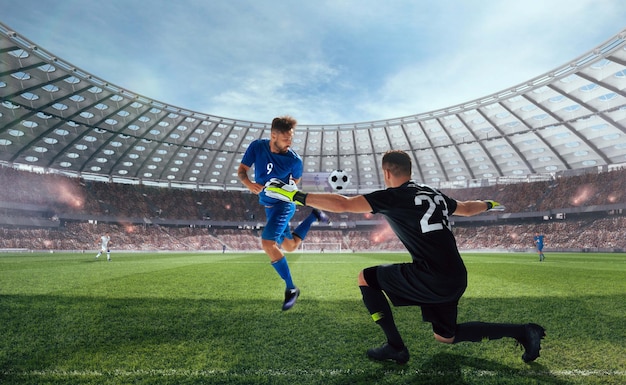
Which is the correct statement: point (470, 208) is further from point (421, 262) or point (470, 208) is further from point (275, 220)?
Result: point (275, 220)

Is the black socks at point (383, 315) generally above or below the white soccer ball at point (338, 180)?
below

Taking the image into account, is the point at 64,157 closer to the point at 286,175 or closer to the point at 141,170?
the point at 141,170

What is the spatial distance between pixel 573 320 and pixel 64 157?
4820 centimetres

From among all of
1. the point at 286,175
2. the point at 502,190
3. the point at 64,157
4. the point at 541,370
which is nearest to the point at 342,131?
the point at 502,190

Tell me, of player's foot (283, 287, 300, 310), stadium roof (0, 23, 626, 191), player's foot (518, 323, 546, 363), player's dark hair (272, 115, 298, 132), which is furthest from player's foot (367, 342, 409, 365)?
stadium roof (0, 23, 626, 191)

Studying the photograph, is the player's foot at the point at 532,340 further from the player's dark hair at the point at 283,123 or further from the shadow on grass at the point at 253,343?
the player's dark hair at the point at 283,123

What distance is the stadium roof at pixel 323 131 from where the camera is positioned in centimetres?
2638

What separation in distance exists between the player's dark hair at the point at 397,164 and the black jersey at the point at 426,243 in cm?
18

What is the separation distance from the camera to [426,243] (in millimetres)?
3051

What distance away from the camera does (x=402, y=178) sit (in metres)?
3.22

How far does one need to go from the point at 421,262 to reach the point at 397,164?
0.85 m

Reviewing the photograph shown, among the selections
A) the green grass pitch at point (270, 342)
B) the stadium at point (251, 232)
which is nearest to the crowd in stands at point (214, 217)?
the stadium at point (251, 232)

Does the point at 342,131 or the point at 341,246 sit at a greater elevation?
the point at 342,131

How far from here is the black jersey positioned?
9.89ft
